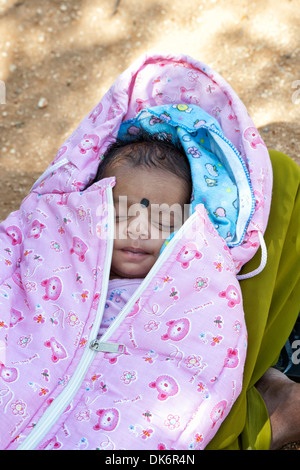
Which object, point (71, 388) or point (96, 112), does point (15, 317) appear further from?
point (96, 112)

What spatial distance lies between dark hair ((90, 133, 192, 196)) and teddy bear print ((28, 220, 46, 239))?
0.97 ft

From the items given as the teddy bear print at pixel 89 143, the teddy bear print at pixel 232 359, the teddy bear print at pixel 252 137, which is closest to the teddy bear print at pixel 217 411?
the teddy bear print at pixel 232 359

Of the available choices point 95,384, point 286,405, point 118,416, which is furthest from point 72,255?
point 286,405

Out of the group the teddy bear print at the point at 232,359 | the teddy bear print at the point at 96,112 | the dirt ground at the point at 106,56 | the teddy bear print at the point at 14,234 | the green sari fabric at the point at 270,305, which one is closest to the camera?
the teddy bear print at the point at 232,359

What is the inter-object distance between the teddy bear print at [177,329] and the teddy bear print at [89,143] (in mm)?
801

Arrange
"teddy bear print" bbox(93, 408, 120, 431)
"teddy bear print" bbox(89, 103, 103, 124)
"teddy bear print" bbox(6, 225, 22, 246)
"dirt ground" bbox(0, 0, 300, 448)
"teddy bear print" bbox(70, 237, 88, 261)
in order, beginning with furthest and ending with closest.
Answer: "dirt ground" bbox(0, 0, 300, 448) < "teddy bear print" bbox(89, 103, 103, 124) < "teddy bear print" bbox(6, 225, 22, 246) < "teddy bear print" bbox(70, 237, 88, 261) < "teddy bear print" bbox(93, 408, 120, 431)

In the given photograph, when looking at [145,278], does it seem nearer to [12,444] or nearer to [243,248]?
[243,248]

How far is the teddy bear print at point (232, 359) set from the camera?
177 cm

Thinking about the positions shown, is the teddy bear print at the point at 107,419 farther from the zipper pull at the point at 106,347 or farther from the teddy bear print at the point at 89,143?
the teddy bear print at the point at 89,143

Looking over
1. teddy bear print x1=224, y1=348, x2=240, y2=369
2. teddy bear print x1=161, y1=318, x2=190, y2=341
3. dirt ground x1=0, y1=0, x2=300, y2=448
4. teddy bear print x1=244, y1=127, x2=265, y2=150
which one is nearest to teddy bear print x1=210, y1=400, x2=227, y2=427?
teddy bear print x1=224, y1=348, x2=240, y2=369

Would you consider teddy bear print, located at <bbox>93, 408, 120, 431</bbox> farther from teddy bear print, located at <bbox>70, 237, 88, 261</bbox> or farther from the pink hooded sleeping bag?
teddy bear print, located at <bbox>70, 237, 88, 261</bbox>

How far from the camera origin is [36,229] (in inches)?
83.3

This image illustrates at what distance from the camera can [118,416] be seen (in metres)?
1.65

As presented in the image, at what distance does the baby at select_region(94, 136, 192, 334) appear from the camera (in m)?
2.02
